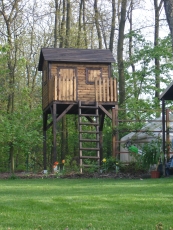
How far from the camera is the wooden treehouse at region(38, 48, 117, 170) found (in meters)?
23.0

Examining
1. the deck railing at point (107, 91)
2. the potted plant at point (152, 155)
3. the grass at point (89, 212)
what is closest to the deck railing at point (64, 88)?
the deck railing at point (107, 91)

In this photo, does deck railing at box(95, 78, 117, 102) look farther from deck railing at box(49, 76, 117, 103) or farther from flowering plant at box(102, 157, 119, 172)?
flowering plant at box(102, 157, 119, 172)

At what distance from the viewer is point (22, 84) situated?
3747 centimetres

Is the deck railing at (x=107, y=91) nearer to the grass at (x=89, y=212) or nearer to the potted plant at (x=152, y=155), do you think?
the potted plant at (x=152, y=155)

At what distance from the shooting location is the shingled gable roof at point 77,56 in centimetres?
2446

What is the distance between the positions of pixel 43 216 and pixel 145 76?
79.1 ft

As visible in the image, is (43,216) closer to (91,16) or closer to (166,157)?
(166,157)

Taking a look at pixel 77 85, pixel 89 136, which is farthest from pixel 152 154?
pixel 89 136

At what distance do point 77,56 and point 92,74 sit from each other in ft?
3.75

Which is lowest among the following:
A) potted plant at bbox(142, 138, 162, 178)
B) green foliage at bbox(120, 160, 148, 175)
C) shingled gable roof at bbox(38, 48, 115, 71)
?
green foliage at bbox(120, 160, 148, 175)

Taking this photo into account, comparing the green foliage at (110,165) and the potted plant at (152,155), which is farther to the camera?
the green foliage at (110,165)

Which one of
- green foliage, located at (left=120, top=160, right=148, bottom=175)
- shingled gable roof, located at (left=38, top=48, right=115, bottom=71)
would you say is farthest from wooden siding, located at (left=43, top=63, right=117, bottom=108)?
green foliage, located at (left=120, top=160, right=148, bottom=175)

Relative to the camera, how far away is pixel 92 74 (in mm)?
24688

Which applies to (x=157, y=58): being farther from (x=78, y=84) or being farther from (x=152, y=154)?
(x=152, y=154)
